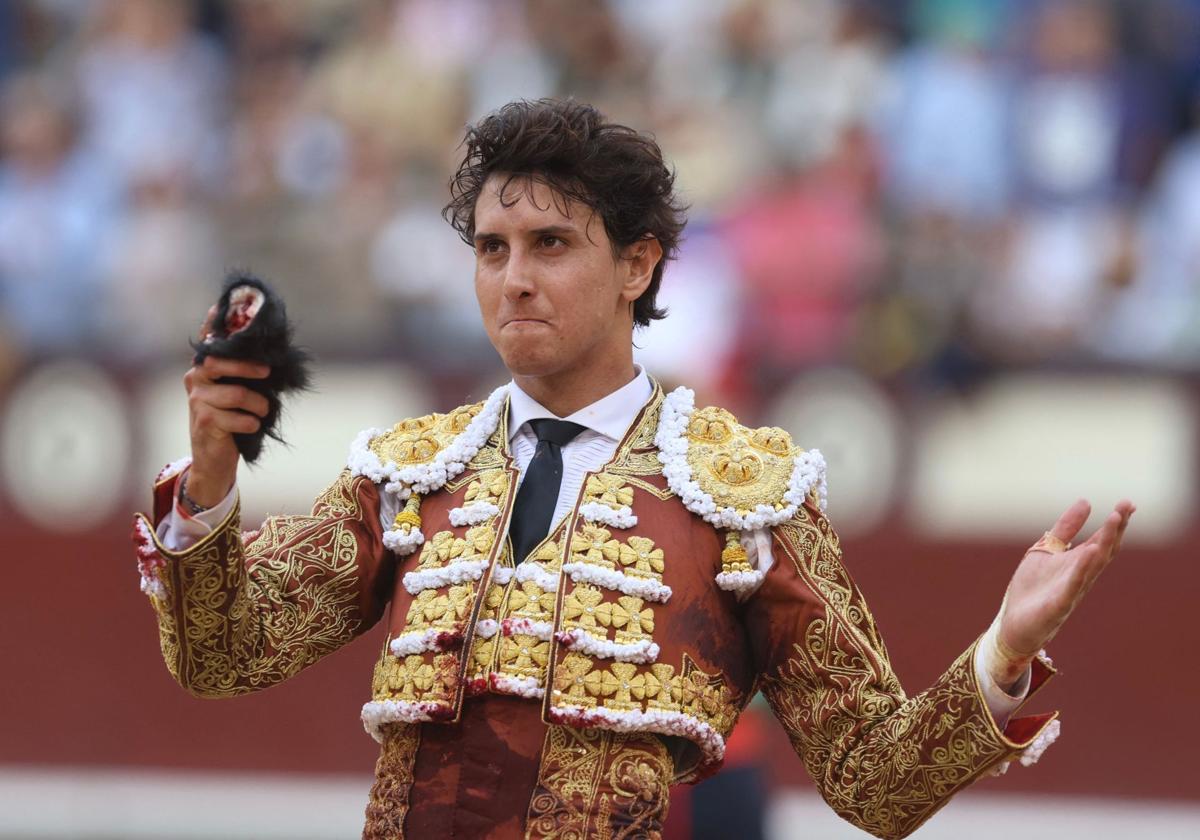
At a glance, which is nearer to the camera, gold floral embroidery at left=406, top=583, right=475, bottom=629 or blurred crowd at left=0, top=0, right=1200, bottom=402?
gold floral embroidery at left=406, top=583, right=475, bottom=629

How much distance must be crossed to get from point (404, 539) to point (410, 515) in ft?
0.14

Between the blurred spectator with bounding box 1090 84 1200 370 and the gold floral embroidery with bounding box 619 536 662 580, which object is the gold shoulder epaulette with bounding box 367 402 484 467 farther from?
the blurred spectator with bounding box 1090 84 1200 370

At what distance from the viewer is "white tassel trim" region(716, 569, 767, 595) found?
3150mm

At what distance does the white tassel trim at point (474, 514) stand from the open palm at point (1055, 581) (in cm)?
74

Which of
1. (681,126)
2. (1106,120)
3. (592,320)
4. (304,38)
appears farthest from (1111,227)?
(592,320)

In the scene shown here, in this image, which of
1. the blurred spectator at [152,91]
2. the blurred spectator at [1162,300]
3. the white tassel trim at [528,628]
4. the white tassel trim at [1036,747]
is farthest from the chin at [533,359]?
the blurred spectator at [152,91]

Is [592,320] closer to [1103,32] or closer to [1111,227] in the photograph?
[1111,227]

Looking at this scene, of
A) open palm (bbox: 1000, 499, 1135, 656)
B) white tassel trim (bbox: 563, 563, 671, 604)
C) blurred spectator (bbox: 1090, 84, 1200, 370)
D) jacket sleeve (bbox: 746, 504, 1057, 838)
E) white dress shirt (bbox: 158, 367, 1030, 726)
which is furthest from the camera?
blurred spectator (bbox: 1090, 84, 1200, 370)

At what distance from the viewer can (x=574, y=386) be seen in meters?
3.31

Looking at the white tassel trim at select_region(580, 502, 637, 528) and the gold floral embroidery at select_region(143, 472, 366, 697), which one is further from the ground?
the white tassel trim at select_region(580, 502, 637, 528)

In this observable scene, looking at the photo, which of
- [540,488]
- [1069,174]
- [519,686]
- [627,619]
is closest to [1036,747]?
[627,619]

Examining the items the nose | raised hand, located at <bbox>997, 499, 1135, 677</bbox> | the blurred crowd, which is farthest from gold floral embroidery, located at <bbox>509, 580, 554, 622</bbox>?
the blurred crowd

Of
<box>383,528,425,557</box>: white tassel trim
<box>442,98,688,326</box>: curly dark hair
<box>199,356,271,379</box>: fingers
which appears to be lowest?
<box>383,528,425,557</box>: white tassel trim

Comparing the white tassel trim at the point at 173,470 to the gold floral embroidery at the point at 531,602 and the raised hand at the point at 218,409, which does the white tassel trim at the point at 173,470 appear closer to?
the raised hand at the point at 218,409
